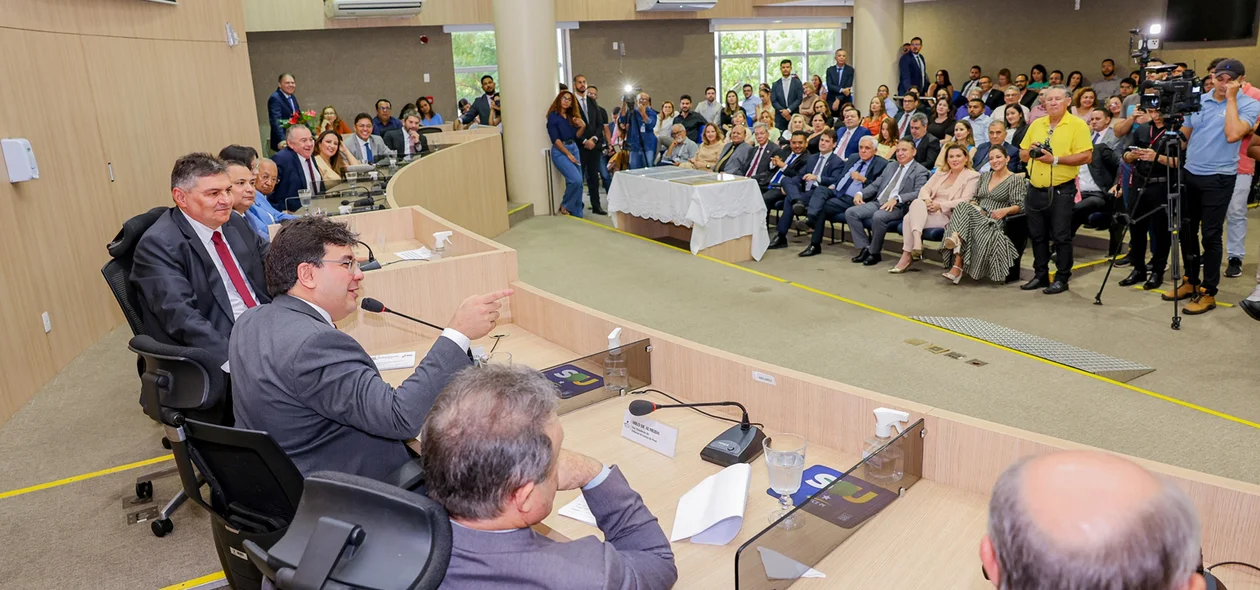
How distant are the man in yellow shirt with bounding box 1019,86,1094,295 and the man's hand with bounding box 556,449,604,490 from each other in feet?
16.7

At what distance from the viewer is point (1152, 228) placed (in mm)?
5852

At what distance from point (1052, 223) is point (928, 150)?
73.8 inches

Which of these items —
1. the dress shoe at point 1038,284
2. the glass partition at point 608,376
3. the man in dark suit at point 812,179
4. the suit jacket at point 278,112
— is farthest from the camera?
the suit jacket at point 278,112

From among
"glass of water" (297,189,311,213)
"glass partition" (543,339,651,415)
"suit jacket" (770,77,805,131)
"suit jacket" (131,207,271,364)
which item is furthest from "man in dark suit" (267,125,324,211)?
"suit jacket" (770,77,805,131)

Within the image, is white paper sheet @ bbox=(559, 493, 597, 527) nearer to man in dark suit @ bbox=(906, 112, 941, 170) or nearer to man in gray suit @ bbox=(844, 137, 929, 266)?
man in gray suit @ bbox=(844, 137, 929, 266)

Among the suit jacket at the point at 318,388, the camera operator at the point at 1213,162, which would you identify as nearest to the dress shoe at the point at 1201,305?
the camera operator at the point at 1213,162

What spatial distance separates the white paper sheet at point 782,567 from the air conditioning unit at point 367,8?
37.6 feet

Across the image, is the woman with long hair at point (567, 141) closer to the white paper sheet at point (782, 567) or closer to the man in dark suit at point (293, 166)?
the man in dark suit at point (293, 166)

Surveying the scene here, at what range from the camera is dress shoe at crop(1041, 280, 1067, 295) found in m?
5.92

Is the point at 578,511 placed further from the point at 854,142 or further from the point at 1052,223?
the point at 854,142

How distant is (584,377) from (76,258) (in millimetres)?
4098

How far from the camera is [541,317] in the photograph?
333cm

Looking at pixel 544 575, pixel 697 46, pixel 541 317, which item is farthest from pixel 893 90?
pixel 544 575

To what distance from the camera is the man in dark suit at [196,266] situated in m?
3.07
